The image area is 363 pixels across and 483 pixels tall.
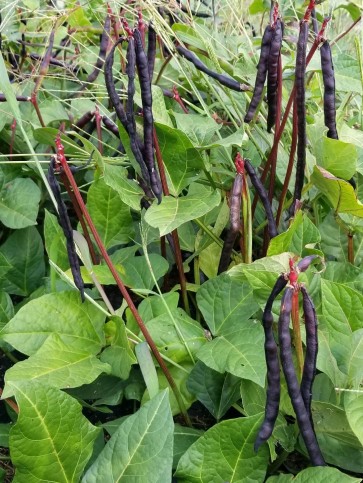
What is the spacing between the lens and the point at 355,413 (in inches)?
27.0

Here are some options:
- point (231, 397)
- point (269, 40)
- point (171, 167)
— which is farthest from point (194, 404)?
point (269, 40)

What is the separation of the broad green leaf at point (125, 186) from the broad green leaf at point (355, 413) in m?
0.40

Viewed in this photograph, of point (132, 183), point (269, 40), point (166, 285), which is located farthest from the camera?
point (166, 285)

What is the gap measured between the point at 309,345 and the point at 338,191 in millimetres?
274

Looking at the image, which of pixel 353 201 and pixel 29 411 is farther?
pixel 353 201

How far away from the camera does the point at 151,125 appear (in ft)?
2.77

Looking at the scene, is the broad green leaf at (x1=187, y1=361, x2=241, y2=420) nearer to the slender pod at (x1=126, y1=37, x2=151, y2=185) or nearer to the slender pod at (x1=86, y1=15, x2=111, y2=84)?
the slender pod at (x1=126, y1=37, x2=151, y2=185)

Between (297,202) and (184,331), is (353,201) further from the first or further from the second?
(184,331)

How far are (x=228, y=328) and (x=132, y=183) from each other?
26cm

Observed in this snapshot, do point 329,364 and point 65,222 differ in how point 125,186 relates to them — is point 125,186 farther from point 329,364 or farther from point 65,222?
point 329,364

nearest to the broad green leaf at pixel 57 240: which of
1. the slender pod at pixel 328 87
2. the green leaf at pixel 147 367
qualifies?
the green leaf at pixel 147 367

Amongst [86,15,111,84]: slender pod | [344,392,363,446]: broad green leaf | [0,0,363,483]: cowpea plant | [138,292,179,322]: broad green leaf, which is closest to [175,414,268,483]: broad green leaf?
[0,0,363,483]: cowpea plant

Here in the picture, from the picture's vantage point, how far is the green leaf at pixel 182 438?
0.82 meters

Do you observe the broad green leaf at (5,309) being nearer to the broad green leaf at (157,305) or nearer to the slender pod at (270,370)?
the broad green leaf at (157,305)
